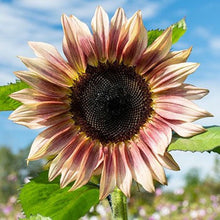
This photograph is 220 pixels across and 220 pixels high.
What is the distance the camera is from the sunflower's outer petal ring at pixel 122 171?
107 cm

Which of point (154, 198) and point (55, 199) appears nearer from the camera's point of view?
point (55, 199)

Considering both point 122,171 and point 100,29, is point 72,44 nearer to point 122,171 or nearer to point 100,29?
point 100,29

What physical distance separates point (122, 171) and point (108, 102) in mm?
187

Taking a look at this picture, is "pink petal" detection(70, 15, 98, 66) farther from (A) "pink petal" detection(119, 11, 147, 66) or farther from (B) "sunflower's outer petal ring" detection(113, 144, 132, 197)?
(B) "sunflower's outer petal ring" detection(113, 144, 132, 197)

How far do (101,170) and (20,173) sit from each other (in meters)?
15.4

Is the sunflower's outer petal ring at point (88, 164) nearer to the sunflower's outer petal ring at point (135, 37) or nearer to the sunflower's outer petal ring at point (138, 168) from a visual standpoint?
the sunflower's outer petal ring at point (138, 168)

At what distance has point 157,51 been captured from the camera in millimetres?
1080

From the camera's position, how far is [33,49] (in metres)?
1.09

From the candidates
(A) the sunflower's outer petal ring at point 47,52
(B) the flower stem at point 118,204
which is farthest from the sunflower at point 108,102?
(B) the flower stem at point 118,204

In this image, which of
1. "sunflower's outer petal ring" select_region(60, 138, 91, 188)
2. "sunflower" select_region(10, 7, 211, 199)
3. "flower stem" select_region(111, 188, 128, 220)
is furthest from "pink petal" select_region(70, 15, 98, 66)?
"flower stem" select_region(111, 188, 128, 220)

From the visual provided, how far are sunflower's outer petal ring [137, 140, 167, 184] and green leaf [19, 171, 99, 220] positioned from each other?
0.75 feet

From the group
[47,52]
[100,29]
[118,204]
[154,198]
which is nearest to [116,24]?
[100,29]

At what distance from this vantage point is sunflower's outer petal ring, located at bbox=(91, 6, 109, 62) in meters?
1.08

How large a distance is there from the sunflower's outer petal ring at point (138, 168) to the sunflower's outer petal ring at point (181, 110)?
0.37 ft
